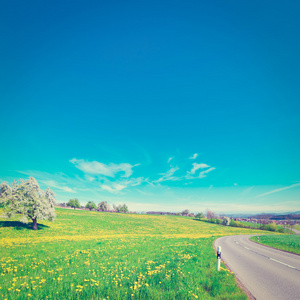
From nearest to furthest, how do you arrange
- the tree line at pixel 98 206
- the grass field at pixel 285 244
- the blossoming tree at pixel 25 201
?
the grass field at pixel 285 244
the blossoming tree at pixel 25 201
the tree line at pixel 98 206

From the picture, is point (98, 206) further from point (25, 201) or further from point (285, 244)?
point (285, 244)

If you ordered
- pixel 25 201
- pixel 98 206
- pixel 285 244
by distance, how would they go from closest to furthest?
1. pixel 285 244
2. pixel 25 201
3. pixel 98 206

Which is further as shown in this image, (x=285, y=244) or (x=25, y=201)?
(x=25, y=201)

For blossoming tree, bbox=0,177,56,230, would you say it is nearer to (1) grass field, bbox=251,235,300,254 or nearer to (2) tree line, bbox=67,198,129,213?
(1) grass field, bbox=251,235,300,254

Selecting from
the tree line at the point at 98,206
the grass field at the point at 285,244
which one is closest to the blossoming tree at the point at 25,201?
the grass field at the point at 285,244

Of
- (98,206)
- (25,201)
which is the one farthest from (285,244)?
(98,206)

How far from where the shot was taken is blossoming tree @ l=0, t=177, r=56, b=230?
26.8m

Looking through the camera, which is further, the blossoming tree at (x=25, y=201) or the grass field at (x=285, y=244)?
the blossoming tree at (x=25, y=201)

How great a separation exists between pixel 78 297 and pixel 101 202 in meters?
153

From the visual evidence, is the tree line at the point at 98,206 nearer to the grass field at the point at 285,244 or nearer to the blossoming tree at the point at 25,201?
the blossoming tree at the point at 25,201

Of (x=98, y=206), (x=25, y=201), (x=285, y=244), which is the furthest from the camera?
(x=98, y=206)

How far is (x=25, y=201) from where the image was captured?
27328 mm

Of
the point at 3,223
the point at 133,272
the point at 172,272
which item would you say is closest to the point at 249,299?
the point at 172,272

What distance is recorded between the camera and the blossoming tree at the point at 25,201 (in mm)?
26766
